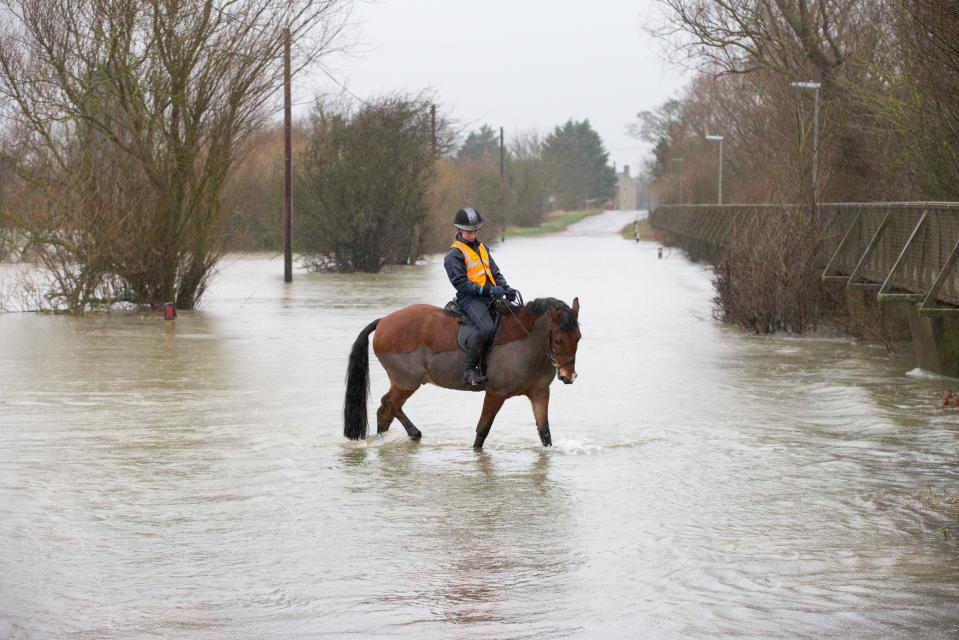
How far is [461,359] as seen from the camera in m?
11.3

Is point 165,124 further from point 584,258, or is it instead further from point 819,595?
point 584,258

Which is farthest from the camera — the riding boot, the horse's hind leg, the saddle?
the horse's hind leg

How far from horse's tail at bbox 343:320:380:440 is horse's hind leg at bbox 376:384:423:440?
146 millimetres

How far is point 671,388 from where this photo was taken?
16266 millimetres

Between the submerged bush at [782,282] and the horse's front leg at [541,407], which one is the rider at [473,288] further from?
the submerged bush at [782,282]

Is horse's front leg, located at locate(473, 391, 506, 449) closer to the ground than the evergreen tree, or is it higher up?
closer to the ground

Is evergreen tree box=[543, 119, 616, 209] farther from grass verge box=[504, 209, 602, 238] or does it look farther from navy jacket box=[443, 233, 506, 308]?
navy jacket box=[443, 233, 506, 308]

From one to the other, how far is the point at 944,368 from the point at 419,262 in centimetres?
3514

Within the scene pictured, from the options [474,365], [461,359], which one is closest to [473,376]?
[474,365]

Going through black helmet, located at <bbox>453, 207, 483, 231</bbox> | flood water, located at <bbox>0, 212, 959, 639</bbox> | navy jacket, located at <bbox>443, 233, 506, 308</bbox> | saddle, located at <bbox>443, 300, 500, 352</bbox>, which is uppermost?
black helmet, located at <bbox>453, 207, 483, 231</bbox>

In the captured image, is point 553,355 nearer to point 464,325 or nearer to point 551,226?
point 464,325

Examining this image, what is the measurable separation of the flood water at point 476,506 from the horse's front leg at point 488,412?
0.21 m

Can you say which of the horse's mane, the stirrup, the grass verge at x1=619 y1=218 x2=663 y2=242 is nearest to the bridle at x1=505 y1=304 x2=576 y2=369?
the horse's mane

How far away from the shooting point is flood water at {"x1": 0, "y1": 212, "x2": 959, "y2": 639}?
6.79 metres
